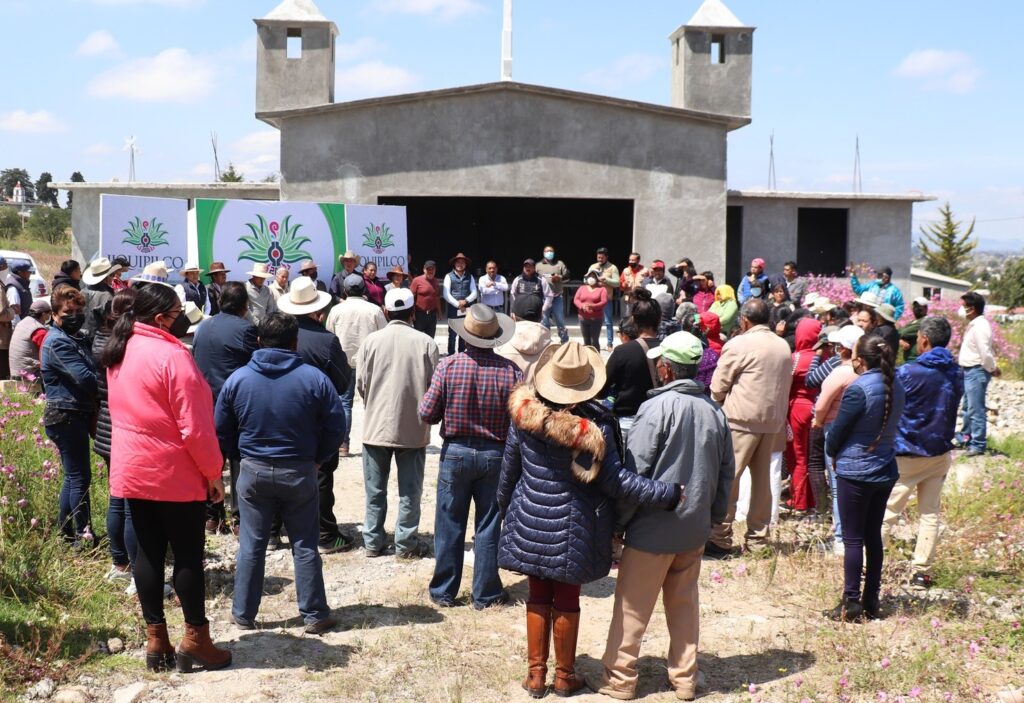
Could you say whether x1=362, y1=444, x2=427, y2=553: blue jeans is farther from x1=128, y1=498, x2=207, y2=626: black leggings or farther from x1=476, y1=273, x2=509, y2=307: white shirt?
x1=476, y1=273, x2=509, y2=307: white shirt

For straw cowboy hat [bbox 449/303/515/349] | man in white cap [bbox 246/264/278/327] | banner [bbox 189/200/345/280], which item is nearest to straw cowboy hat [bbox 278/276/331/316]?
straw cowboy hat [bbox 449/303/515/349]

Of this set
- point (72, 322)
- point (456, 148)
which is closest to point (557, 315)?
point (456, 148)

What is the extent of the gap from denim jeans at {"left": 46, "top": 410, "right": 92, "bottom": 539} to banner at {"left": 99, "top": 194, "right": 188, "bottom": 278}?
7.44 metres

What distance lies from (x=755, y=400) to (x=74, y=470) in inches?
192

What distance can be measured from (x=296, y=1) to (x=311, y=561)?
57.3 feet

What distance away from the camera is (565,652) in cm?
484

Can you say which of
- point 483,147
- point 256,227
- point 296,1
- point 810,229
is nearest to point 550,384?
point 256,227

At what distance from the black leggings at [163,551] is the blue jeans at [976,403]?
8782 millimetres

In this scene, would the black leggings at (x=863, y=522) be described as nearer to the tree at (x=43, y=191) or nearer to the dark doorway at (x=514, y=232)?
the dark doorway at (x=514, y=232)

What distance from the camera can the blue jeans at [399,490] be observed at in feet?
22.3

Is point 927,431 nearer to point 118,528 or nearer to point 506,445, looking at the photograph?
point 506,445

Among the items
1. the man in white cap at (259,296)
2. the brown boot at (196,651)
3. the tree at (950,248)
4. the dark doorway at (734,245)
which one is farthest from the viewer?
the tree at (950,248)

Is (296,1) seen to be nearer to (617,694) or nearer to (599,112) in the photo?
(599,112)

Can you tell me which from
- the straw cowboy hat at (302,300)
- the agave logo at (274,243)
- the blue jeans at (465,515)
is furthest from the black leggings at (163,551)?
the agave logo at (274,243)
